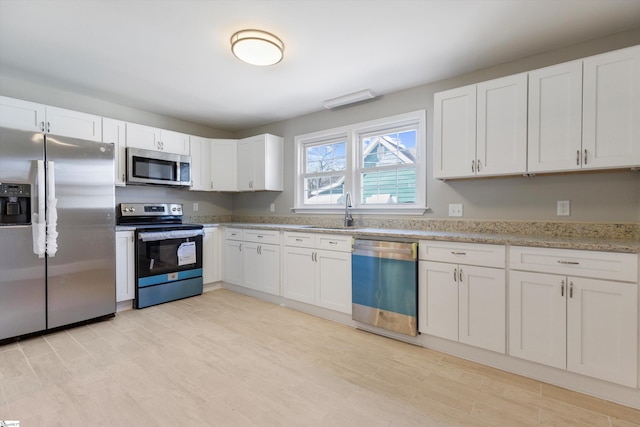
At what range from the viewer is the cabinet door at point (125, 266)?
10.9ft

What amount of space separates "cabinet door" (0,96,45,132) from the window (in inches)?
111

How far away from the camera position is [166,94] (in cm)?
350

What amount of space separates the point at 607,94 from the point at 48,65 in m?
4.63

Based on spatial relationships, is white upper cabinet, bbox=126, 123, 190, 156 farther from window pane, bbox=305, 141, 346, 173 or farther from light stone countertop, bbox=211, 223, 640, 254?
light stone countertop, bbox=211, 223, 640, 254

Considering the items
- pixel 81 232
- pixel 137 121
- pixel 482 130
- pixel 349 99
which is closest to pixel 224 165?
pixel 137 121

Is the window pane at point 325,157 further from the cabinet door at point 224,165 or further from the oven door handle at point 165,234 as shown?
the oven door handle at point 165,234

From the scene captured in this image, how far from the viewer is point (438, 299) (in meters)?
2.44

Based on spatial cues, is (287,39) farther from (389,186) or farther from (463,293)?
(463,293)

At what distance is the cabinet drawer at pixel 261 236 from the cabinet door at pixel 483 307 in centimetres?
212

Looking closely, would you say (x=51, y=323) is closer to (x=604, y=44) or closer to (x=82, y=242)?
(x=82, y=242)

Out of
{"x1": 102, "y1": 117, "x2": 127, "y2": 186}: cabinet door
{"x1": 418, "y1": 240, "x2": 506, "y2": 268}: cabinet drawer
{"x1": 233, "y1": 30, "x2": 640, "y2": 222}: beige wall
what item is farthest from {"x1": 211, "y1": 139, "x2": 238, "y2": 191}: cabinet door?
{"x1": 418, "y1": 240, "x2": 506, "y2": 268}: cabinet drawer

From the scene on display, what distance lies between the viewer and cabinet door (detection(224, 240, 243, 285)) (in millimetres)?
4102

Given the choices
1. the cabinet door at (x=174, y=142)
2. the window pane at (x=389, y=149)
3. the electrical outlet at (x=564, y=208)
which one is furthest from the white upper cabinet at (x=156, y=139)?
the electrical outlet at (x=564, y=208)

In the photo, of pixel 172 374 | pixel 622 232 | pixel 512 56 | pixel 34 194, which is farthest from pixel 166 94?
pixel 622 232
